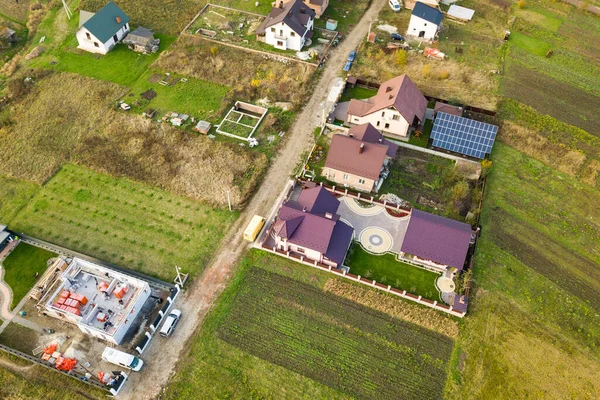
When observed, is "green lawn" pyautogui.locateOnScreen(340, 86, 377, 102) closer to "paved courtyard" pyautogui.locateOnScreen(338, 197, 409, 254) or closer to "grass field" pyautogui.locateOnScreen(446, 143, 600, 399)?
"paved courtyard" pyautogui.locateOnScreen(338, 197, 409, 254)

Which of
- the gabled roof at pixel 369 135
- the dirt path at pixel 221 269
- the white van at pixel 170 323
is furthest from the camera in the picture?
the gabled roof at pixel 369 135

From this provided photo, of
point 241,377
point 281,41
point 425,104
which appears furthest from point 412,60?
point 241,377

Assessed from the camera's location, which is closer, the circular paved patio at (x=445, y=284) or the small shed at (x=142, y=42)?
the circular paved patio at (x=445, y=284)

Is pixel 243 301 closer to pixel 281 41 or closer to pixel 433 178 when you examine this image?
pixel 433 178

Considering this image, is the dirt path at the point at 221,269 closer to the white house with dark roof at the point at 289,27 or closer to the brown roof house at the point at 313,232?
the brown roof house at the point at 313,232

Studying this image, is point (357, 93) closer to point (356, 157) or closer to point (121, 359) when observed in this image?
point (356, 157)

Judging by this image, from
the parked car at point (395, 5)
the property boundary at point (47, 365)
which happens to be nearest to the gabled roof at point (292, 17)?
the parked car at point (395, 5)
